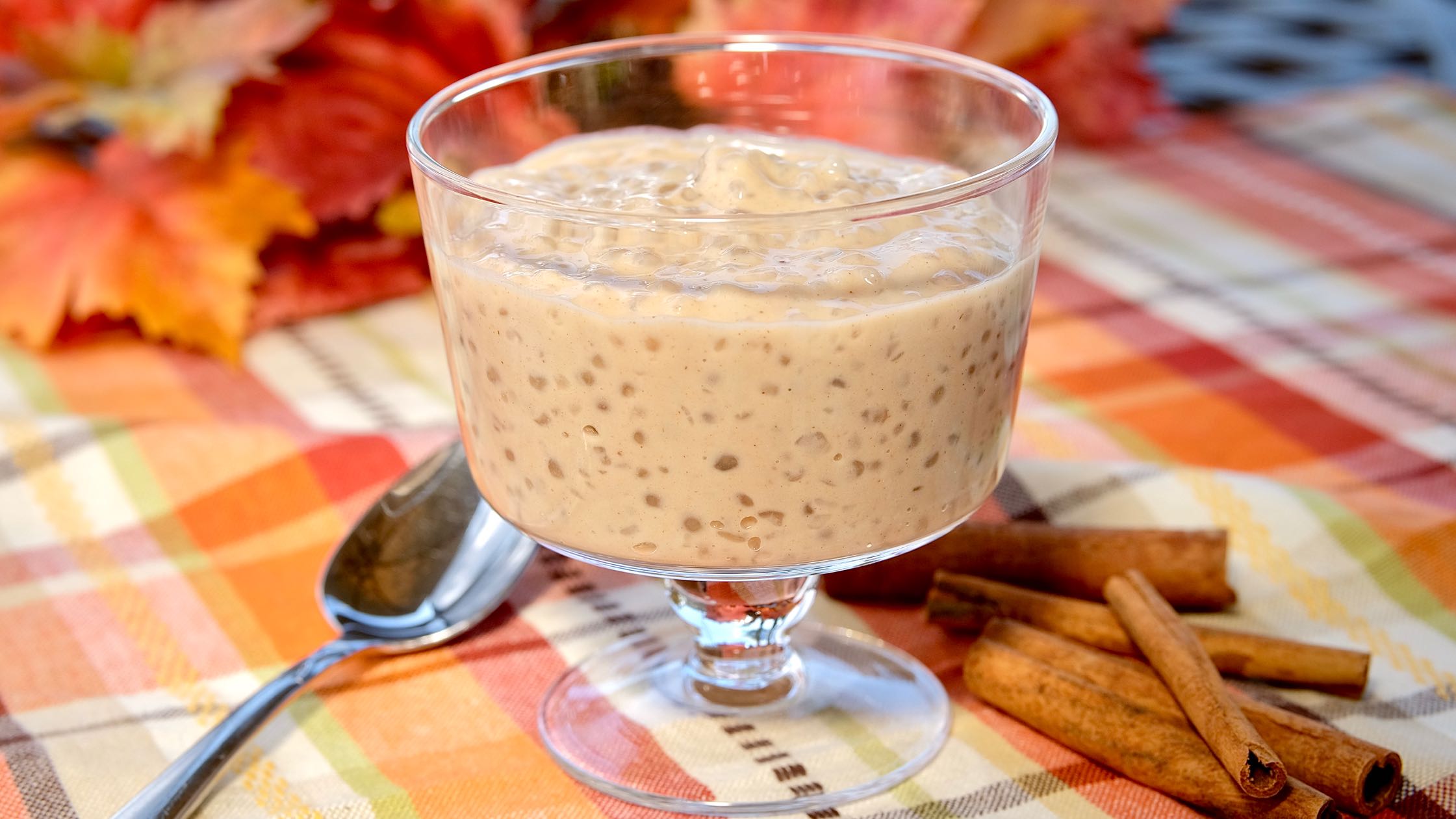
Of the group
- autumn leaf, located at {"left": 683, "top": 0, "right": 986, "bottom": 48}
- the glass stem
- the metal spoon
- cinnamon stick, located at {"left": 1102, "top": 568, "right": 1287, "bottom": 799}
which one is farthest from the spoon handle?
autumn leaf, located at {"left": 683, "top": 0, "right": 986, "bottom": 48}

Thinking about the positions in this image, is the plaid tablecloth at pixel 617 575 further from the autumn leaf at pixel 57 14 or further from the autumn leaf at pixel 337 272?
the autumn leaf at pixel 57 14

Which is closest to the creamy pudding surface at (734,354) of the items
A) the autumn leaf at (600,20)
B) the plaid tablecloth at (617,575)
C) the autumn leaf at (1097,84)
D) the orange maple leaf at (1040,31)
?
the plaid tablecloth at (617,575)

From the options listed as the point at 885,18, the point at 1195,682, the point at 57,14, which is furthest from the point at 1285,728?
the point at 57,14

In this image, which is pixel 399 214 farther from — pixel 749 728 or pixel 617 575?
pixel 749 728

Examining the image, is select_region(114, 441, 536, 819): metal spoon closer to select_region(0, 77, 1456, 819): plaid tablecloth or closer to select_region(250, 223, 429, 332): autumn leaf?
select_region(0, 77, 1456, 819): plaid tablecloth

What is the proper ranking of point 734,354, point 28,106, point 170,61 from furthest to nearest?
point 170,61 < point 28,106 < point 734,354

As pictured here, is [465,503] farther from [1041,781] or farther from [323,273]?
[323,273]
